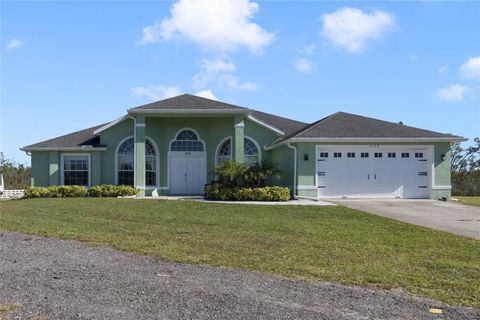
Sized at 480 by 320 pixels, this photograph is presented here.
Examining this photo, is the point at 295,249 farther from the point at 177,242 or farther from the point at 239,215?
the point at 239,215

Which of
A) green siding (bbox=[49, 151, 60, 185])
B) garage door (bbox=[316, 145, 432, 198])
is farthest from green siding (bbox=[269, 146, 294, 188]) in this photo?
green siding (bbox=[49, 151, 60, 185])

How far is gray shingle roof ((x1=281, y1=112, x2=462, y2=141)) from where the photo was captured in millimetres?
19969

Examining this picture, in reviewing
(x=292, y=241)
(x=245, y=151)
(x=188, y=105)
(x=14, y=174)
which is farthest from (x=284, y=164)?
(x=14, y=174)

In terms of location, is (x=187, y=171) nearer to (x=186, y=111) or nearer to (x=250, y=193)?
(x=186, y=111)

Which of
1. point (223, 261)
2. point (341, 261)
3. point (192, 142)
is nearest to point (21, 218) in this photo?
point (223, 261)

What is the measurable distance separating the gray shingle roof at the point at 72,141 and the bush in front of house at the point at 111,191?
8.83 feet

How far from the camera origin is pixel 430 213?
592 inches

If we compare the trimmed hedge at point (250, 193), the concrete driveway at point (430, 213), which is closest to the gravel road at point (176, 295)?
the concrete driveway at point (430, 213)

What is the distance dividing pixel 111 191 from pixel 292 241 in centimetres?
1393

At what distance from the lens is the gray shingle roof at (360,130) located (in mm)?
19969

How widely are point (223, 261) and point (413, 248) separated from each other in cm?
382

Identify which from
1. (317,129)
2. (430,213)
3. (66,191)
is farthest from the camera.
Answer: (66,191)

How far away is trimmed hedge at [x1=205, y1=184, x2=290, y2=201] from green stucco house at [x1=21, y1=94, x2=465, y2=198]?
1.35 metres

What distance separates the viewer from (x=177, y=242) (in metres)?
9.05
